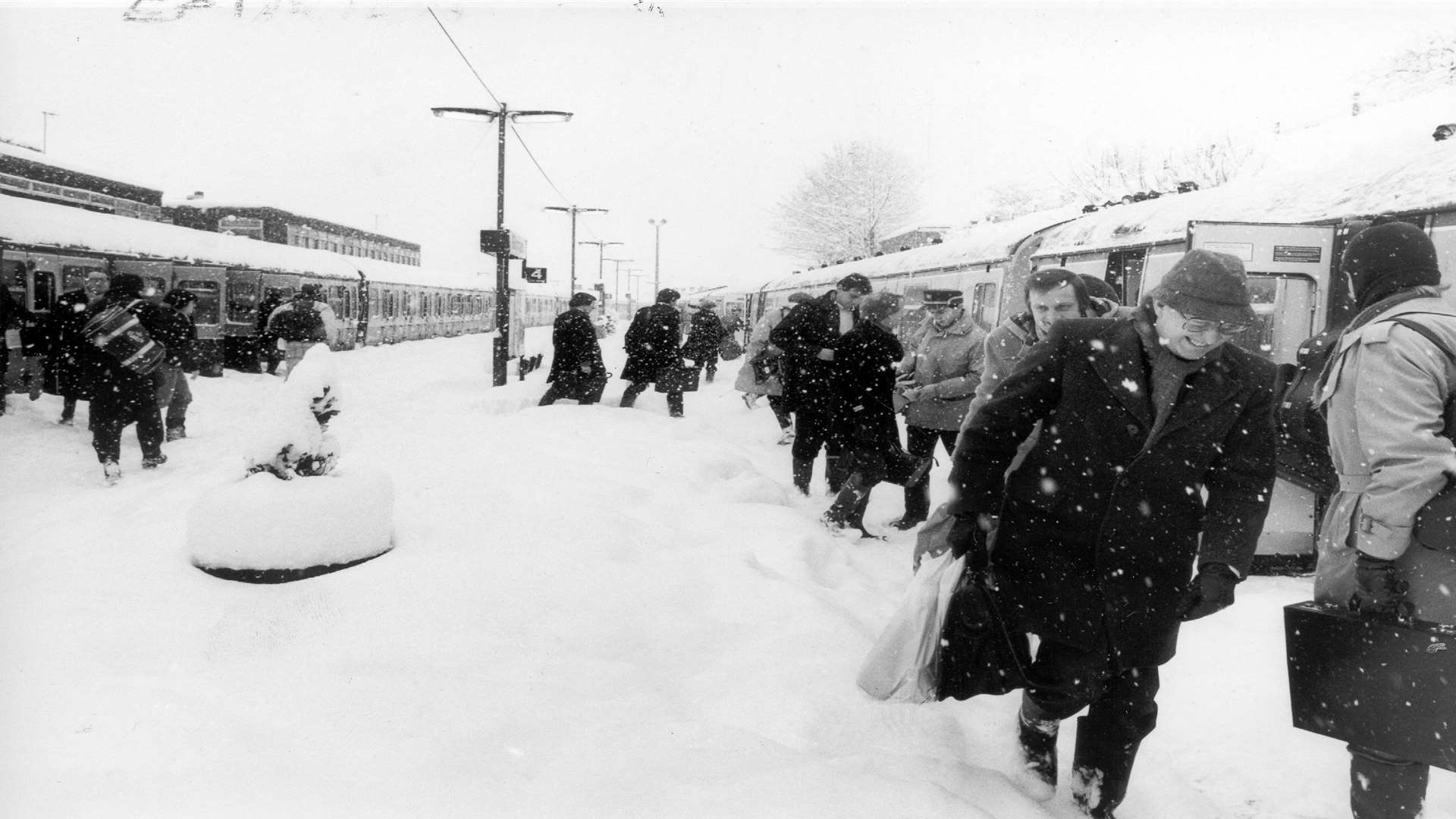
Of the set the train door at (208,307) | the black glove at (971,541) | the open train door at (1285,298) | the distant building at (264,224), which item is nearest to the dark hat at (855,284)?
the open train door at (1285,298)

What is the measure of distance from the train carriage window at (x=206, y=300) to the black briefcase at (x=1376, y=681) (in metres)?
19.3

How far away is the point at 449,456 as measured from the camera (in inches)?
262

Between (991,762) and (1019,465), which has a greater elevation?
(1019,465)

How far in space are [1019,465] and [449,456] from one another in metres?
4.76

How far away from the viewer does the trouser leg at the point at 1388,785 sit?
2.41 meters

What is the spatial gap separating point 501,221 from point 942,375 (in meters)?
10.8

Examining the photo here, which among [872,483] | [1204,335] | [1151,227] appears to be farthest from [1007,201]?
[1204,335]

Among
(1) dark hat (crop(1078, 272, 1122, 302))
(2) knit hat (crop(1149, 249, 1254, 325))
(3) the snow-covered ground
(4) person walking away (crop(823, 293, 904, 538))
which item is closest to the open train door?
(3) the snow-covered ground

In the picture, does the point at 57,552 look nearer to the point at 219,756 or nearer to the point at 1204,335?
the point at 219,756

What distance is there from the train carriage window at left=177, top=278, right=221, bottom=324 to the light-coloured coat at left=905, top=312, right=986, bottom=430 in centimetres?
1609

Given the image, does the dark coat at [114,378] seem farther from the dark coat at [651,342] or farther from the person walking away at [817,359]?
the person walking away at [817,359]

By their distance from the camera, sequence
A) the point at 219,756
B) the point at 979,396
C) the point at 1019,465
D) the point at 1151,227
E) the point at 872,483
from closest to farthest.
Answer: the point at 219,756
the point at 1019,465
the point at 979,396
the point at 872,483
the point at 1151,227

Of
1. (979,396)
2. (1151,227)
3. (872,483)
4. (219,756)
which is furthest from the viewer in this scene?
(1151,227)

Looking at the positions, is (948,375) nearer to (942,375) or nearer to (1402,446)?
(942,375)
